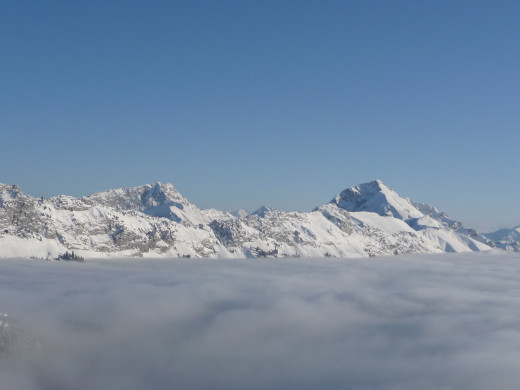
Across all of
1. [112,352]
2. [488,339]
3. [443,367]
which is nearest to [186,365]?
[112,352]

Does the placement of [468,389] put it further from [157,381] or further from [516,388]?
[157,381]

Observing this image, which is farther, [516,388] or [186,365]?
[186,365]

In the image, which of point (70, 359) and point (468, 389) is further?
point (70, 359)

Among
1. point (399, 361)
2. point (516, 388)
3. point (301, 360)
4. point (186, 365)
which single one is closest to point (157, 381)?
point (186, 365)

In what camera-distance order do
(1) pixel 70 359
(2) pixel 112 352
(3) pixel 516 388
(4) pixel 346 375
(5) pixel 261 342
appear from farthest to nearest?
(5) pixel 261 342 < (2) pixel 112 352 < (1) pixel 70 359 < (4) pixel 346 375 < (3) pixel 516 388

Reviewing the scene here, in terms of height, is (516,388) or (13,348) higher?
(13,348)

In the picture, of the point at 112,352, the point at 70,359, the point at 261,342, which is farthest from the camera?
the point at 261,342

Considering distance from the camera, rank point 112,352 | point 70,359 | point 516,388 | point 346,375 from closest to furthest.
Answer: point 516,388 < point 346,375 < point 70,359 < point 112,352

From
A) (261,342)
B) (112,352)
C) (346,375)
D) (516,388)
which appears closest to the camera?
(516,388)

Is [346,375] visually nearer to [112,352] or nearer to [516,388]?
[516,388]
